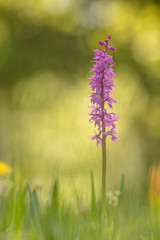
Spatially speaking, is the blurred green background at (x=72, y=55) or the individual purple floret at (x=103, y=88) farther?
the blurred green background at (x=72, y=55)

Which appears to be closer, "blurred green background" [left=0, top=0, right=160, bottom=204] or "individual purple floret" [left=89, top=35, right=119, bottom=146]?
"individual purple floret" [left=89, top=35, right=119, bottom=146]

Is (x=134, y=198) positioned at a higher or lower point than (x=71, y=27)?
lower

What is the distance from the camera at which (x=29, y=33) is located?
7844mm

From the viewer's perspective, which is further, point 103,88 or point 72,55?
point 72,55

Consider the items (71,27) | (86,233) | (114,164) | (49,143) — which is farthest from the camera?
(71,27)

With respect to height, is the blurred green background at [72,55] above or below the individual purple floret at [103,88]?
above

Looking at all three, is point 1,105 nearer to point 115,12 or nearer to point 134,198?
point 115,12

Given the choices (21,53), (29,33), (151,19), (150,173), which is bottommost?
(150,173)

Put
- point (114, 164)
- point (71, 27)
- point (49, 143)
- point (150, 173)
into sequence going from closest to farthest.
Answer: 1. point (150, 173)
2. point (114, 164)
3. point (49, 143)
4. point (71, 27)

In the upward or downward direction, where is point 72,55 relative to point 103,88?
upward

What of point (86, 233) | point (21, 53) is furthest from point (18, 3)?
point (86, 233)

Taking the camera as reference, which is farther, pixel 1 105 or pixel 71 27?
pixel 71 27

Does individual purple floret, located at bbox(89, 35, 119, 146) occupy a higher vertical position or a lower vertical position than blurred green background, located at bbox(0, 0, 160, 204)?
lower

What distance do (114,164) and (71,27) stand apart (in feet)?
22.2
